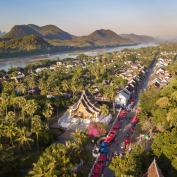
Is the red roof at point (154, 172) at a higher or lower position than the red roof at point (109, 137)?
higher

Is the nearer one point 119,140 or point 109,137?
point 109,137

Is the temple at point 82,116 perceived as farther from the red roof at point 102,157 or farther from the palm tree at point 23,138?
the red roof at point 102,157

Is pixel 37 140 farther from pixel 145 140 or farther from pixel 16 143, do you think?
pixel 145 140

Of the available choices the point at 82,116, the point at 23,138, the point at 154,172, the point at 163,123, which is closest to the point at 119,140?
the point at 163,123

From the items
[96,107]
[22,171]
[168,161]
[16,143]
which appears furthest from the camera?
[96,107]

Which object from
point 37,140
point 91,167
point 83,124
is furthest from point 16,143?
point 83,124

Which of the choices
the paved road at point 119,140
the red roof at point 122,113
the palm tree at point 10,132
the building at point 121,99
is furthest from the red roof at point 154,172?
the building at point 121,99

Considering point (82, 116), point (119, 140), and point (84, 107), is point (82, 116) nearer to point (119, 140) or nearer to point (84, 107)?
point (84, 107)

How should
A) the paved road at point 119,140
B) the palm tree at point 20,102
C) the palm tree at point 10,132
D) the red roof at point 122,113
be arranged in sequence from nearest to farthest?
1. the paved road at point 119,140
2. the palm tree at point 10,132
3. the palm tree at point 20,102
4. the red roof at point 122,113

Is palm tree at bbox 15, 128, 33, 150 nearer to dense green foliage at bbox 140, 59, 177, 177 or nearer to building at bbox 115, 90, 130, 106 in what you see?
dense green foliage at bbox 140, 59, 177, 177
